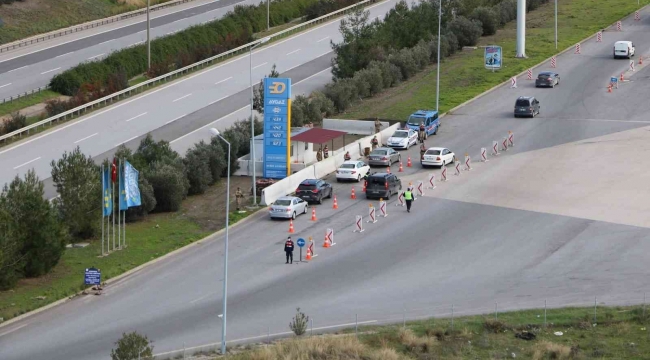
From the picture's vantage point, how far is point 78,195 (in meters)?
52.4

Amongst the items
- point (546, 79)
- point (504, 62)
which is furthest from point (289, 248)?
point (504, 62)

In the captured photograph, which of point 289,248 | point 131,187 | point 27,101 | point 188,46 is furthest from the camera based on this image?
point 188,46

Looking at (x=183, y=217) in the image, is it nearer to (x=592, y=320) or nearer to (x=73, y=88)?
(x=592, y=320)

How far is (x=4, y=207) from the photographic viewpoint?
47688mm

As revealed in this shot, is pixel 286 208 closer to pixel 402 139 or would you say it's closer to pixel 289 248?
pixel 289 248

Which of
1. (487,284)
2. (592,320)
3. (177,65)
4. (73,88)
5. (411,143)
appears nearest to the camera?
(592,320)

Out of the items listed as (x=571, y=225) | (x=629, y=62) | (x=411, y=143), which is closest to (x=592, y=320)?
(x=571, y=225)

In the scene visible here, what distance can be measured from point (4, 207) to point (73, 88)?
42.0 metres

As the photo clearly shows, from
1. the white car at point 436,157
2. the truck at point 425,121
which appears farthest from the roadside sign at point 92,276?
the truck at point 425,121

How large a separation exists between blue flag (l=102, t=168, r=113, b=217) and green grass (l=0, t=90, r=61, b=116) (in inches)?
1239

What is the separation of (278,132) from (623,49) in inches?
1560

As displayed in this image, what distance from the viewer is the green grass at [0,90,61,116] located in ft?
269

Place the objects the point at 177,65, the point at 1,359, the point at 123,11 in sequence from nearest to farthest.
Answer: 1. the point at 1,359
2. the point at 177,65
3. the point at 123,11

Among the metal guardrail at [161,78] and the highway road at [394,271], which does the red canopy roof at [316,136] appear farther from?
the metal guardrail at [161,78]
